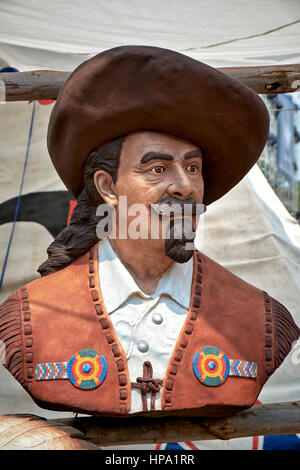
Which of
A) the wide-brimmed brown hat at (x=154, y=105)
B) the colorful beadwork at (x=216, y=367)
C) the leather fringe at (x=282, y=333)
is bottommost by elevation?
the colorful beadwork at (x=216, y=367)

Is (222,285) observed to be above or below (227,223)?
below

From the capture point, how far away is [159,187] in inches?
81.4

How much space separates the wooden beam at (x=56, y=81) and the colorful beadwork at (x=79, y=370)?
1261 mm

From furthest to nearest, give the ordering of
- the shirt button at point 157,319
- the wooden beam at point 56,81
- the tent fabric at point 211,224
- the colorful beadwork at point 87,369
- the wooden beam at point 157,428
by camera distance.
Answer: the tent fabric at point 211,224 < the wooden beam at point 56,81 < the wooden beam at point 157,428 < the shirt button at point 157,319 < the colorful beadwork at point 87,369

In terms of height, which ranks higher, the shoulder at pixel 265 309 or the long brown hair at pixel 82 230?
the long brown hair at pixel 82 230

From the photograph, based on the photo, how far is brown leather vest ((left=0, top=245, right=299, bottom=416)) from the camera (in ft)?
6.66

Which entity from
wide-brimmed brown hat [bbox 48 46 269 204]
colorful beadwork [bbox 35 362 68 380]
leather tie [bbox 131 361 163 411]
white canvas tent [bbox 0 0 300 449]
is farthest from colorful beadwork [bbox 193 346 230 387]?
white canvas tent [bbox 0 0 300 449]

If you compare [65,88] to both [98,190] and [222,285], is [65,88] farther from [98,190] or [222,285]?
[222,285]

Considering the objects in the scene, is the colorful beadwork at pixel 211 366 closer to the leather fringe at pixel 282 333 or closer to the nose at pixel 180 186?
the leather fringe at pixel 282 333

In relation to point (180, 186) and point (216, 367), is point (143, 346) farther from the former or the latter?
point (180, 186)

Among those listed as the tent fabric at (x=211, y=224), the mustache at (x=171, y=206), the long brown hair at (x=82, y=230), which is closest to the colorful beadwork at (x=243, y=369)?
the mustache at (x=171, y=206)

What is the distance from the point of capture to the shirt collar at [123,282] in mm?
2139

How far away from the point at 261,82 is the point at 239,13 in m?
0.30
